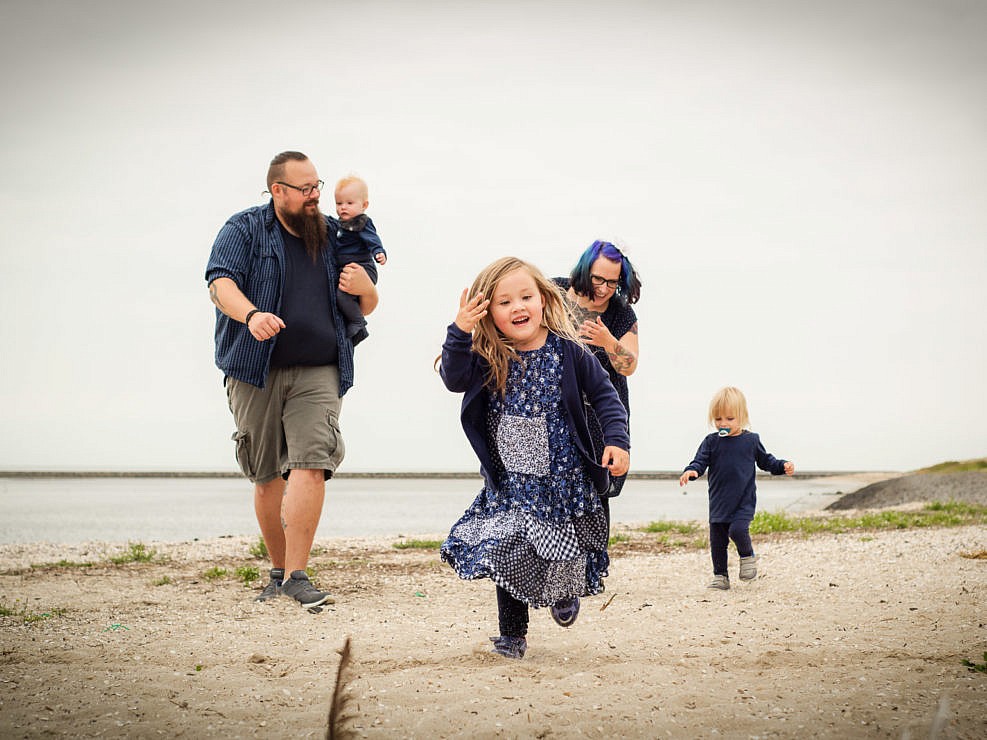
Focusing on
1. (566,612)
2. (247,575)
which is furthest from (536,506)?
(247,575)

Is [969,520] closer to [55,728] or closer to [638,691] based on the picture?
[638,691]

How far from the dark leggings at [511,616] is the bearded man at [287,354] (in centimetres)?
145

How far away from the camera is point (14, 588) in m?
5.68

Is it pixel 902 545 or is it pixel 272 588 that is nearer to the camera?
pixel 272 588

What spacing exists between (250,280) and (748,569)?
12.6 feet

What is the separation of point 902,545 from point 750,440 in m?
2.12

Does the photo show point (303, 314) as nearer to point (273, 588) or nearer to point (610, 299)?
point (273, 588)

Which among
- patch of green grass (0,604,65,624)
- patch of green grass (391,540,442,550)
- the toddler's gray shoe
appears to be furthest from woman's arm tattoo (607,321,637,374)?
patch of green grass (391,540,442,550)

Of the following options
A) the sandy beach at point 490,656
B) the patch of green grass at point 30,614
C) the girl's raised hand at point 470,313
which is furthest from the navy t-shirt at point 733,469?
the patch of green grass at point 30,614

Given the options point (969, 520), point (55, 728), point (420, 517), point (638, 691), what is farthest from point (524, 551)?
point (420, 517)

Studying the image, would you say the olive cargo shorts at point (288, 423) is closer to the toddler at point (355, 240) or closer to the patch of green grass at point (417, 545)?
the toddler at point (355, 240)

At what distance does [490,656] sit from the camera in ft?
12.4

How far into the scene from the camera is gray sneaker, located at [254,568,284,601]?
16.8 ft

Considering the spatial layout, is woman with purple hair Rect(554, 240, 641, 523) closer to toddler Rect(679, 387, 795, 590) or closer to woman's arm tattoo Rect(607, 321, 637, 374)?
woman's arm tattoo Rect(607, 321, 637, 374)
